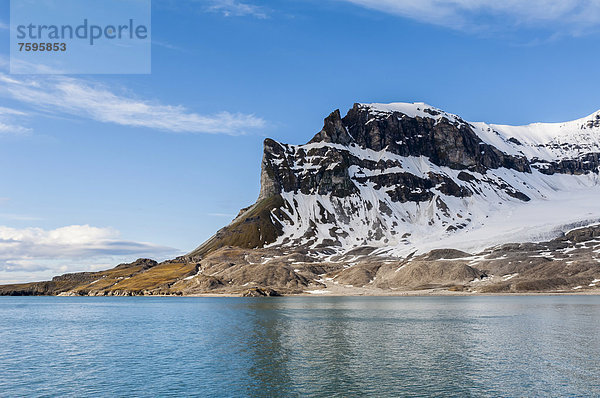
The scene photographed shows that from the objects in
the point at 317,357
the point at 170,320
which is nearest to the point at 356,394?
the point at 317,357

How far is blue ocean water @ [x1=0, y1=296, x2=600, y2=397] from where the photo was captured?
2037 inches

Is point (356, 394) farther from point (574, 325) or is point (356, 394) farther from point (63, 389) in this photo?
point (574, 325)

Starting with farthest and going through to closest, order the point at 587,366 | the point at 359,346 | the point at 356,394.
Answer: the point at 359,346 → the point at 587,366 → the point at 356,394

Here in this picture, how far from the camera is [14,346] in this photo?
270ft

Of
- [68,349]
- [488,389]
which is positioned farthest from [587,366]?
[68,349]

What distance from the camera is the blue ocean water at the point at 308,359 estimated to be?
5175cm

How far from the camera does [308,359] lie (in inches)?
2685

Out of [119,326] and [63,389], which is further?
[119,326]

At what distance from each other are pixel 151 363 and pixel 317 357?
2225 cm

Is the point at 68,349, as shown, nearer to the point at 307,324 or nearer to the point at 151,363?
the point at 151,363

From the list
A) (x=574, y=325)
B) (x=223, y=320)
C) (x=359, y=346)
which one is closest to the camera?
(x=359, y=346)

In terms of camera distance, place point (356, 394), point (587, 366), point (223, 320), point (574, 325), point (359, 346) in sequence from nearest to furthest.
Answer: point (356, 394)
point (587, 366)
point (359, 346)
point (574, 325)
point (223, 320)

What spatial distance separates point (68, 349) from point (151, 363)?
21.3m

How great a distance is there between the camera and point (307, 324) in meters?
112
